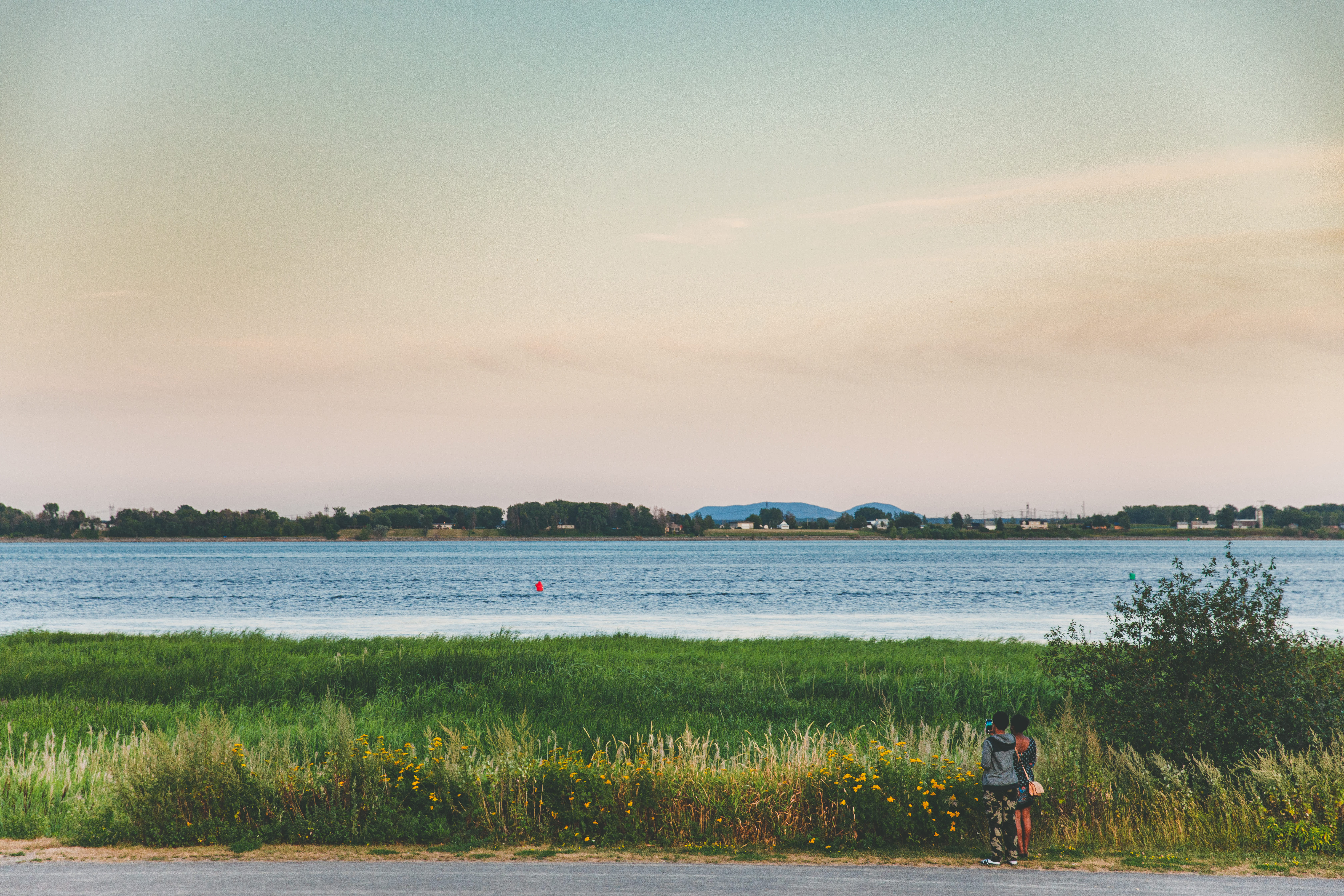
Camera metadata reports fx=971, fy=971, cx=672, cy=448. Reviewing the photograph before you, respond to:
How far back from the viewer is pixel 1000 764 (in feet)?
34.2

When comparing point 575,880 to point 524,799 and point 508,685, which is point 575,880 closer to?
point 524,799

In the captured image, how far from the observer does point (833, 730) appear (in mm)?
19859

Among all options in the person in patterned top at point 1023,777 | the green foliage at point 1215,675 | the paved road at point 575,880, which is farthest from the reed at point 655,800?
the paved road at point 575,880

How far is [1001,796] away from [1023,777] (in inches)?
12.5

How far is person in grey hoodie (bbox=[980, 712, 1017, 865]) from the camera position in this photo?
1036cm

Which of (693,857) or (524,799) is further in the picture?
(524,799)

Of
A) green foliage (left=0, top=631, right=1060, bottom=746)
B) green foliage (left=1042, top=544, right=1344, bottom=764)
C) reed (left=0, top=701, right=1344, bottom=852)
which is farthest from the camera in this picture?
green foliage (left=0, top=631, right=1060, bottom=746)

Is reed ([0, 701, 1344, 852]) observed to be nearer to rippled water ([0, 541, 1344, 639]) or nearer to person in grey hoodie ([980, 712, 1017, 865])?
person in grey hoodie ([980, 712, 1017, 865])

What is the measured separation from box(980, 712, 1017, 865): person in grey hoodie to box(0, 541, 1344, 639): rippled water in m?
36.0

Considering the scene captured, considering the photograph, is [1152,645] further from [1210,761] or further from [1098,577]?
[1098,577]

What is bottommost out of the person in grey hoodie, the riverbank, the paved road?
the riverbank

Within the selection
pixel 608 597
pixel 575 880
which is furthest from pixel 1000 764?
pixel 608 597

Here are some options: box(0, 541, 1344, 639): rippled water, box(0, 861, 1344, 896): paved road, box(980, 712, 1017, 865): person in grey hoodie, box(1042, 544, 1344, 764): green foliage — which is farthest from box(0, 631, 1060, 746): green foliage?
box(0, 541, 1344, 639): rippled water

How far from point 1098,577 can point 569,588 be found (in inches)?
2344
